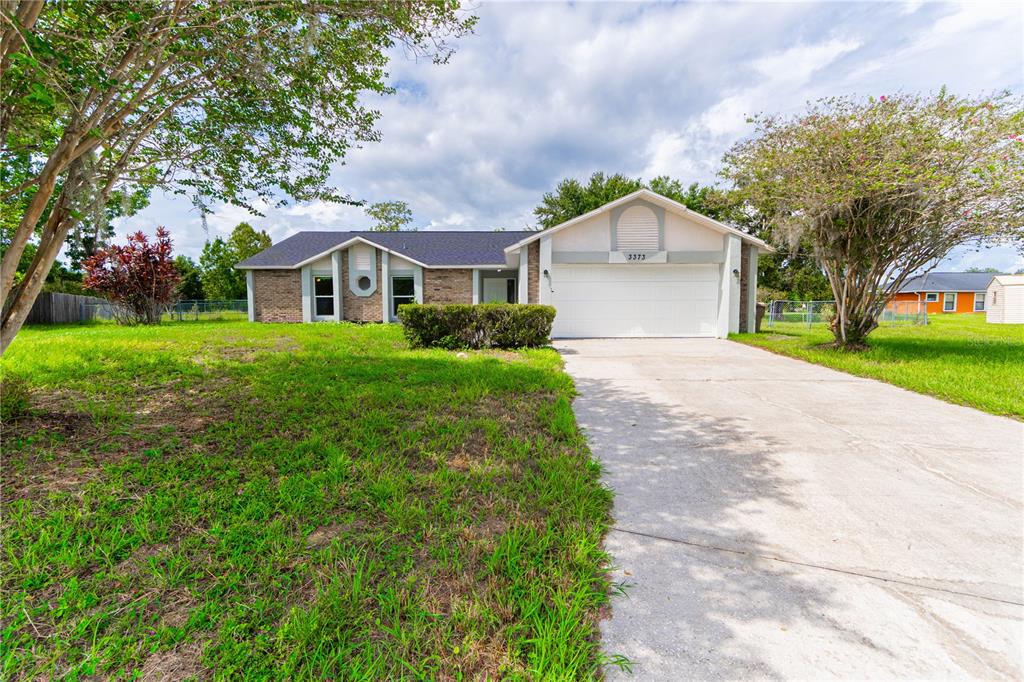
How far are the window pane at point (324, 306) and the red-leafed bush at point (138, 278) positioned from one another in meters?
5.65

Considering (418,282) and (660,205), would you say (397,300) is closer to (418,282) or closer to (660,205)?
(418,282)

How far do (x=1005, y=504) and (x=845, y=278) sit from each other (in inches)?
322

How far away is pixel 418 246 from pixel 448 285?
11.0 ft

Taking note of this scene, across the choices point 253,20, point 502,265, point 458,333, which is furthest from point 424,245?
point 253,20

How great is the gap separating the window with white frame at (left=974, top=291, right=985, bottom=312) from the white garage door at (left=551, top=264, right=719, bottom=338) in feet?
136

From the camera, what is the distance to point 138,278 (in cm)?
1605

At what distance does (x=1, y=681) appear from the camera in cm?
147

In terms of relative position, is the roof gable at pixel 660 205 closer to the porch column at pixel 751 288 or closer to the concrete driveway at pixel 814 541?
the porch column at pixel 751 288

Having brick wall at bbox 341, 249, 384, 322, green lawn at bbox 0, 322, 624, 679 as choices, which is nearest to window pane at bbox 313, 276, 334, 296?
brick wall at bbox 341, 249, 384, 322

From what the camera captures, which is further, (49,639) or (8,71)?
(8,71)

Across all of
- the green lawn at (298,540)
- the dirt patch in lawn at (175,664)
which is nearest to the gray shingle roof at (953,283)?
the green lawn at (298,540)

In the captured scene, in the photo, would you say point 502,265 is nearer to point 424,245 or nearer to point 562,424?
point 424,245

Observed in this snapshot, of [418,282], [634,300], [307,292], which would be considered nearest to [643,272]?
[634,300]

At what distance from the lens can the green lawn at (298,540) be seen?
1610mm
